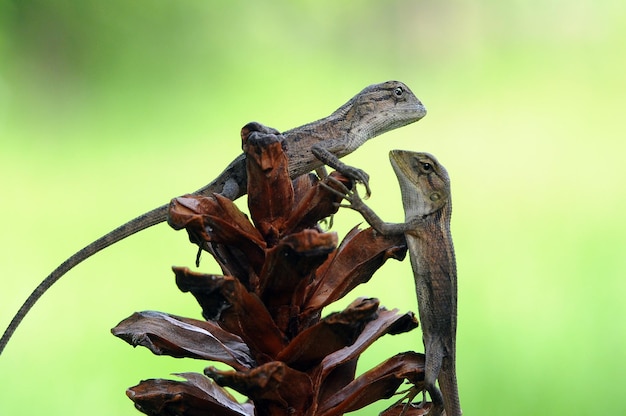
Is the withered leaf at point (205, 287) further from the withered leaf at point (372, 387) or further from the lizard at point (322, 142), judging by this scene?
the lizard at point (322, 142)

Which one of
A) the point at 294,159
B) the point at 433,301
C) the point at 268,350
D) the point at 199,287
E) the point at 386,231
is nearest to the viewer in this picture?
the point at 199,287

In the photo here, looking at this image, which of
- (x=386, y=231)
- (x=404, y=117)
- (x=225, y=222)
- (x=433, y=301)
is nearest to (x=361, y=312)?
(x=225, y=222)

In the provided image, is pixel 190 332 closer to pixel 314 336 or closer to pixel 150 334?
pixel 150 334

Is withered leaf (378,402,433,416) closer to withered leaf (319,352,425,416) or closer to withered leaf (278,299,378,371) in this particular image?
withered leaf (319,352,425,416)

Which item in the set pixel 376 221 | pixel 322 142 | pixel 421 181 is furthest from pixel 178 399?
pixel 322 142

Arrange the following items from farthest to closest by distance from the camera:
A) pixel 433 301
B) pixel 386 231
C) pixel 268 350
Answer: pixel 433 301 < pixel 386 231 < pixel 268 350

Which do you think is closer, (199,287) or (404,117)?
(199,287)

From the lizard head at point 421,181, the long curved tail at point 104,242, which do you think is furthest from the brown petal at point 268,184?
the long curved tail at point 104,242
